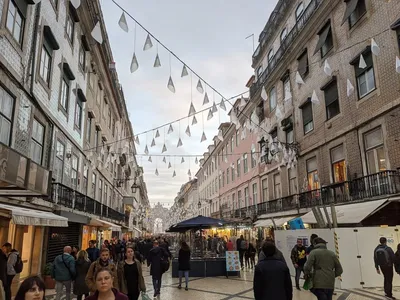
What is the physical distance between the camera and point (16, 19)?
35.5 ft

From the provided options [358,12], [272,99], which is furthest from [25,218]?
[272,99]

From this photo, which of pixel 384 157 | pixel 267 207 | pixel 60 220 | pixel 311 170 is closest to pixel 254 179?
pixel 267 207

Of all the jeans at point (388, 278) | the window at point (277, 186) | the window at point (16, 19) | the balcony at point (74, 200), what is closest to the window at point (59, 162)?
the balcony at point (74, 200)

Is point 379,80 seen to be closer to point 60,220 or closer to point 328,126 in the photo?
point 328,126

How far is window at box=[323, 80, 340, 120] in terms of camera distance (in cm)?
1741

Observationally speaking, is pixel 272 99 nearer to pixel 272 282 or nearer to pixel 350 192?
pixel 350 192

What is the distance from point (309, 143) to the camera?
20.1m

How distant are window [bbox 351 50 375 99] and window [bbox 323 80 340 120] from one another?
186cm

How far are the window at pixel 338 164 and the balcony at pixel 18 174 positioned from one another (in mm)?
13284

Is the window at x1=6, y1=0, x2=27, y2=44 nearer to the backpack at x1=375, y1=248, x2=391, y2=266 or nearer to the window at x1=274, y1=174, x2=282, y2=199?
the backpack at x1=375, y1=248, x2=391, y2=266

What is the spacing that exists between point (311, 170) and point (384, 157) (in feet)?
21.2

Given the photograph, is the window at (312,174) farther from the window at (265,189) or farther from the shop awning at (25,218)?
the shop awning at (25,218)

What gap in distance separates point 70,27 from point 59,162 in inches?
267

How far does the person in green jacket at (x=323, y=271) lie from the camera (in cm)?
634
